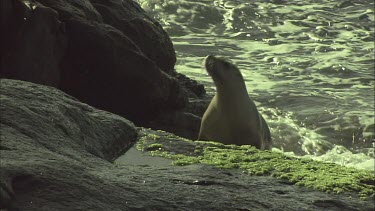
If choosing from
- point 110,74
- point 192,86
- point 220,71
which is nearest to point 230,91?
point 220,71

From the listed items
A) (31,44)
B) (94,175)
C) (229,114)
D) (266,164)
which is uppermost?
(94,175)

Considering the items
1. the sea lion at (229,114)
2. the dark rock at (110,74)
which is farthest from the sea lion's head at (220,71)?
the dark rock at (110,74)

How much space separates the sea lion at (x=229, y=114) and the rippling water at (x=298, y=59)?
3.46 meters

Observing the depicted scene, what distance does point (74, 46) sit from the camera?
6.87 meters

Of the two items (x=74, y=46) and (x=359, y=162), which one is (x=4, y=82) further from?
(x=359, y=162)

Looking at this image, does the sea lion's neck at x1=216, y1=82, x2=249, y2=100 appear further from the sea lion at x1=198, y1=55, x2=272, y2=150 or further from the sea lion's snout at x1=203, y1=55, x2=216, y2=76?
the sea lion's snout at x1=203, y1=55, x2=216, y2=76

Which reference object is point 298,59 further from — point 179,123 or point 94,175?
point 94,175

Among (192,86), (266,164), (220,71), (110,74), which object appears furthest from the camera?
(192,86)

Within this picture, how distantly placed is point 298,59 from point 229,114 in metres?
9.97

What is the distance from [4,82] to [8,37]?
8.64ft

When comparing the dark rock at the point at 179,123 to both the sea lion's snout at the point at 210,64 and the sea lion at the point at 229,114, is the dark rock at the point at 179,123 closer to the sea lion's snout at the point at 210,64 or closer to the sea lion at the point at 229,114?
the sea lion at the point at 229,114

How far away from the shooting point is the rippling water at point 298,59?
Answer: 11906 millimetres

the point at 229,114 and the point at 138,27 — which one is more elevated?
the point at 138,27

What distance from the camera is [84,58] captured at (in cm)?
689
